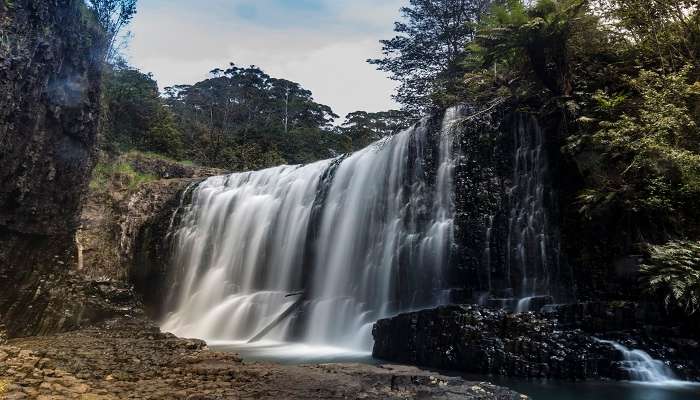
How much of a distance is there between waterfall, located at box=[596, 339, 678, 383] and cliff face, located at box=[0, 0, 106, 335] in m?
10.3

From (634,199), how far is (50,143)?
1139 centimetres

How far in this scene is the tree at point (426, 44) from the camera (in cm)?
2386

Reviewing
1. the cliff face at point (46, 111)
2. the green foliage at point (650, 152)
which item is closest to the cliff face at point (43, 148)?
the cliff face at point (46, 111)

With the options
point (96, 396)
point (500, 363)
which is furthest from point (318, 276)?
point (96, 396)

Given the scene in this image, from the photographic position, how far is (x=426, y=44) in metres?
25.3

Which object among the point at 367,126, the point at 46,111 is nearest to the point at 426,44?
the point at 367,126

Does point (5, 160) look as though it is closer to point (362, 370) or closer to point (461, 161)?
point (362, 370)

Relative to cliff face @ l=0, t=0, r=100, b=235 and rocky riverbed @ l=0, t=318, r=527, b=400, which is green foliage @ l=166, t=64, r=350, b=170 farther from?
rocky riverbed @ l=0, t=318, r=527, b=400

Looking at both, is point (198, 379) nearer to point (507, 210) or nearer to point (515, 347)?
point (515, 347)

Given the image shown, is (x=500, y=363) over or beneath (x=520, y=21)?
beneath

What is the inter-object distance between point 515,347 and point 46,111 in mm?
9504

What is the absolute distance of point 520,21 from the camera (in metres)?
11.0

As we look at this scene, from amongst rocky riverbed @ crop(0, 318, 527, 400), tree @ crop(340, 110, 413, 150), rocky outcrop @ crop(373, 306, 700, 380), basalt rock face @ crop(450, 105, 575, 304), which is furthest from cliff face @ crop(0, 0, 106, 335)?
tree @ crop(340, 110, 413, 150)

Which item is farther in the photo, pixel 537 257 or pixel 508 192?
pixel 508 192
